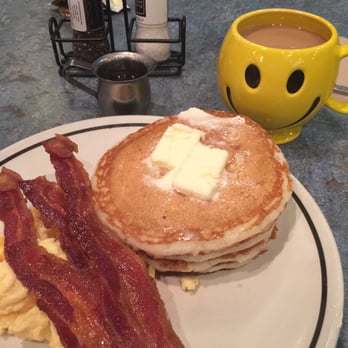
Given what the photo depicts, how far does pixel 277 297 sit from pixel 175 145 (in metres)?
0.40

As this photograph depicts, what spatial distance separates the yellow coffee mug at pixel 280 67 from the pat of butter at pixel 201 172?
28 centimetres

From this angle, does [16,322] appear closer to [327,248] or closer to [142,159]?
[142,159]

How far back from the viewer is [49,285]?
2.87 ft

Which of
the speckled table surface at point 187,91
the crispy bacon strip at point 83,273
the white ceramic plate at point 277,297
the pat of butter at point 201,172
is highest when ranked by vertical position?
the pat of butter at point 201,172

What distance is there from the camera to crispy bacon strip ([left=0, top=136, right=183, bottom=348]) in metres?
0.82

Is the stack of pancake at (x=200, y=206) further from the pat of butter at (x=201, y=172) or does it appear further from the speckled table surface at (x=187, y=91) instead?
the speckled table surface at (x=187, y=91)

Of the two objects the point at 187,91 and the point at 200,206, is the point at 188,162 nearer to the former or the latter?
the point at 200,206

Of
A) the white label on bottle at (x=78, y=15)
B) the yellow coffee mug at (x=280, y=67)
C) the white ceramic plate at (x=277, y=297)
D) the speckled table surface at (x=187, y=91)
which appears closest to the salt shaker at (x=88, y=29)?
the white label on bottle at (x=78, y=15)

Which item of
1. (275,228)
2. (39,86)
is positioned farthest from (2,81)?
(275,228)

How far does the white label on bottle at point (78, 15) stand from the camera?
1.58 m

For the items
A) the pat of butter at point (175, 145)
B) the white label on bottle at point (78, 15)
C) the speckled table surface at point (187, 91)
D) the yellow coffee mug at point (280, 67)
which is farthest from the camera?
the white label on bottle at point (78, 15)

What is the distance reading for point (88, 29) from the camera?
1.64m

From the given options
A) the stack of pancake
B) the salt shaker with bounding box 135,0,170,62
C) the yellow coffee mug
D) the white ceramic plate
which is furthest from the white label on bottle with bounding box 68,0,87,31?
the white ceramic plate

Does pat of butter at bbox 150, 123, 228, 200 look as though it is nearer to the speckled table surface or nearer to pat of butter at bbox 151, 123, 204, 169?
pat of butter at bbox 151, 123, 204, 169
